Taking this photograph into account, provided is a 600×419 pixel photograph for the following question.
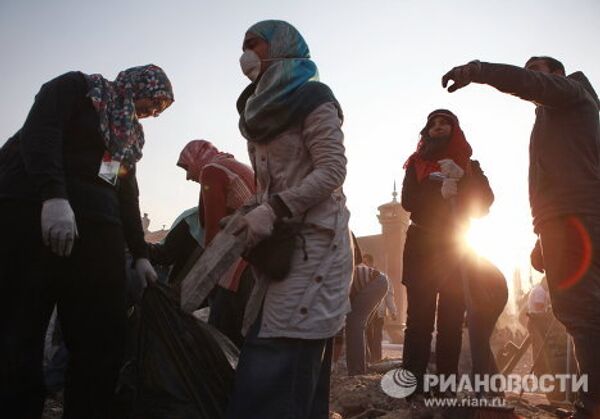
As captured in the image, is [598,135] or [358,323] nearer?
[598,135]

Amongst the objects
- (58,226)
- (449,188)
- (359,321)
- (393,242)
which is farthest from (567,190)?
(393,242)

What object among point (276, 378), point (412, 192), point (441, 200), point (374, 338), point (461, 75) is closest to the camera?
point (276, 378)

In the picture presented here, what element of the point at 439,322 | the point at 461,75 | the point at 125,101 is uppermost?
the point at 461,75

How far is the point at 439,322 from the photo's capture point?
11.8ft

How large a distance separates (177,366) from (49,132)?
120cm

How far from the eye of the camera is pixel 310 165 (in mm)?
1817

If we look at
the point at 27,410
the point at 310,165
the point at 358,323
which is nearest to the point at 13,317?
the point at 27,410

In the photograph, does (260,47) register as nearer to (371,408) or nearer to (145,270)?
(145,270)

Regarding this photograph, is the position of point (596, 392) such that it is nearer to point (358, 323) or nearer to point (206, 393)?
point (206, 393)

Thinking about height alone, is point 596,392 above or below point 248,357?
below

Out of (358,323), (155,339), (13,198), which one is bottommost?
(358,323)

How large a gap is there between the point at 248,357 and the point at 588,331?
5.63 feet

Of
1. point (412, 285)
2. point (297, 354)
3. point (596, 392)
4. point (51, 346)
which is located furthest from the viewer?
point (412, 285)

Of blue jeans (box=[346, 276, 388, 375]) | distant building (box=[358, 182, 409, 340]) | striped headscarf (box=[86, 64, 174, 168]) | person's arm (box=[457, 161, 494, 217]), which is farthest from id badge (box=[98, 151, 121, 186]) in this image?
distant building (box=[358, 182, 409, 340])
